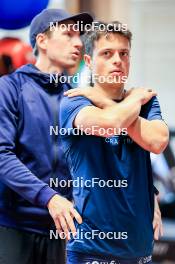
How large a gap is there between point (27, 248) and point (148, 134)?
14.7 inches

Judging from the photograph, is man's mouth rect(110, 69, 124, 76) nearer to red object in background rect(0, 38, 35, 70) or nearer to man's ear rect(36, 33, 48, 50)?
man's ear rect(36, 33, 48, 50)

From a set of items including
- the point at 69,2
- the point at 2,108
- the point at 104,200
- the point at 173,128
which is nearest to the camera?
the point at 104,200

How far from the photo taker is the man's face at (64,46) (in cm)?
110

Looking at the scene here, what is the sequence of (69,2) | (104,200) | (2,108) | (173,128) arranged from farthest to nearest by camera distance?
(173,128)
(69,2)
(2,108)
(104,200)

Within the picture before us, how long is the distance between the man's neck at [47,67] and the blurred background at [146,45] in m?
0.16

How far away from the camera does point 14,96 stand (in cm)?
106

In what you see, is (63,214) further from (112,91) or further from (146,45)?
(146,45)

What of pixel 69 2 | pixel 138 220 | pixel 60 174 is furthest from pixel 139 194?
pixel 69 2

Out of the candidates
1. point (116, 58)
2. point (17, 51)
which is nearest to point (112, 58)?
point (116, 58)

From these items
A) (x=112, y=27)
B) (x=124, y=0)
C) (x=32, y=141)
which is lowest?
(x=32, y=141)

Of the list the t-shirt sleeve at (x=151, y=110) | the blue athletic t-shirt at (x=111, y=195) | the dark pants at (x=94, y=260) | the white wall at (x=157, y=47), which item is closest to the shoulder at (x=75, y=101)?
the blue athletic t-shirt at (x=111, y=195)

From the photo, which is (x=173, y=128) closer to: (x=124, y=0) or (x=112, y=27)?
(x=124, y=0)

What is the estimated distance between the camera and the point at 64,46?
1109 millimetres

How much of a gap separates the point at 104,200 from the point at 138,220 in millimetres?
64
